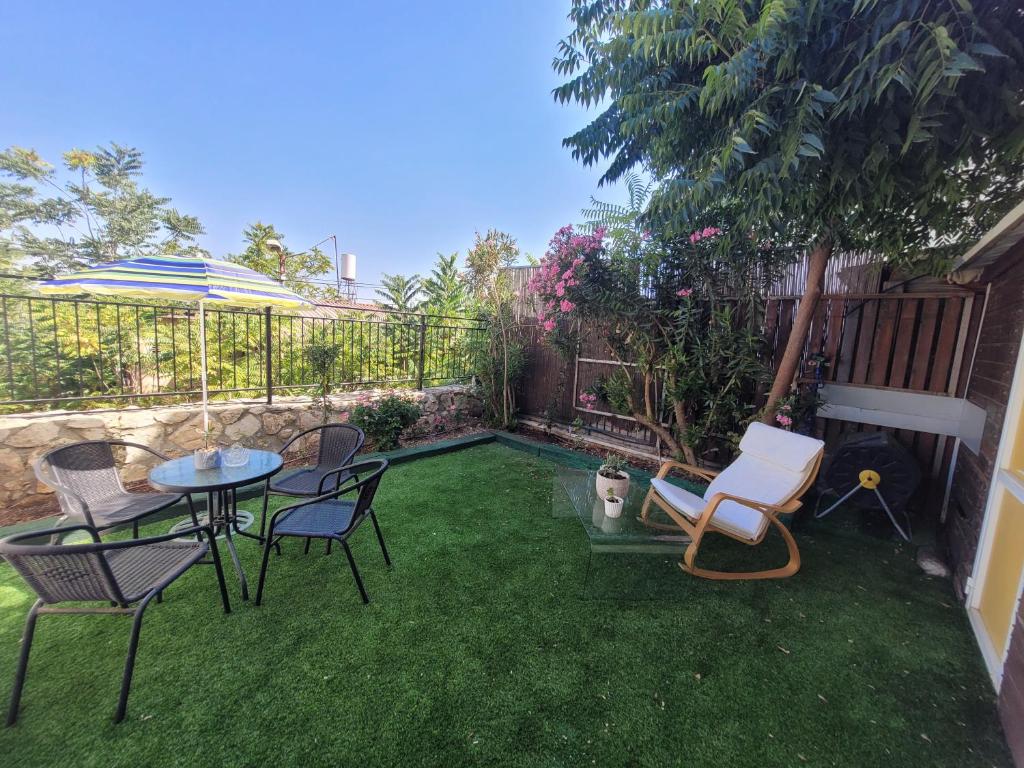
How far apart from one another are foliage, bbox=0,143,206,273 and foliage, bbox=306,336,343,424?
42.3 feet

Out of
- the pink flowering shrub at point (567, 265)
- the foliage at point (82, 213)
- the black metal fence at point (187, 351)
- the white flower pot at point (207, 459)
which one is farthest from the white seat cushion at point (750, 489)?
the foliage at point (82, 213)

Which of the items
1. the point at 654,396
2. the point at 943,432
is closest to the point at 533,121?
the point at 654,396

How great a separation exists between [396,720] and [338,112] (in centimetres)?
1326

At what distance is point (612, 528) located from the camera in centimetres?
284

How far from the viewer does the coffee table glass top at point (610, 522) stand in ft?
8.88

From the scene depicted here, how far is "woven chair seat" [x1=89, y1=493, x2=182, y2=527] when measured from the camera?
95.2 inches

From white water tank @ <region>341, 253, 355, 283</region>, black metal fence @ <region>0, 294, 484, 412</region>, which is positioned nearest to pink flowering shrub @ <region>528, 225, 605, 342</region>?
black metal fence @ <region>0, 294, 484, 412</region>

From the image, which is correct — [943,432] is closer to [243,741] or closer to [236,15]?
[243,741]

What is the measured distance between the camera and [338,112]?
10.8 metres

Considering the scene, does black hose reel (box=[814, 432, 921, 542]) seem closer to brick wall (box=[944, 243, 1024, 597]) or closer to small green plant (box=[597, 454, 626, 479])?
brick wall (box=[944, 243, 1024, 597])

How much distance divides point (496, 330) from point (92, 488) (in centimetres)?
483

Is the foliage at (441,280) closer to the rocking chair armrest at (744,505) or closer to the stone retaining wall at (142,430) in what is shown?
the stone retaining wall at (142,430)

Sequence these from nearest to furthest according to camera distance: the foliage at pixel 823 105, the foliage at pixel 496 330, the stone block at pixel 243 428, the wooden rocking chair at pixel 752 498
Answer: the foliage at pixel 823 105 → the wooden rocking chair at pixel 752 498 → the stone block at pixel 243 428 → the foliage at pixel 496 330

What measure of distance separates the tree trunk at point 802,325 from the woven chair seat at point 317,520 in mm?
3768
